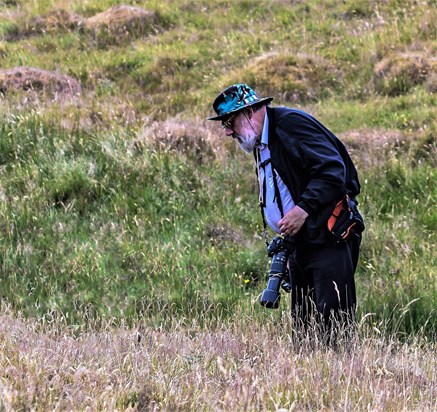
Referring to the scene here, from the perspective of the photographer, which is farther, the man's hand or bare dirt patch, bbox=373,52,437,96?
bare dirt patch, bbox=373,52,437,96

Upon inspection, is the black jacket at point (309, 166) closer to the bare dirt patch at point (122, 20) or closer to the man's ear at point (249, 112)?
the man's ear at point (249, 112)

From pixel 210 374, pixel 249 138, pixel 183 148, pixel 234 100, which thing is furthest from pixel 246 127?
pixel 183 148

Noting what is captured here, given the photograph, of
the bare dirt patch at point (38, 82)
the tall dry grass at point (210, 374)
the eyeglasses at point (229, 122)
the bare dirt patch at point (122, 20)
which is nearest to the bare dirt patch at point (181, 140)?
the bare dirt patch at point (38, 82)

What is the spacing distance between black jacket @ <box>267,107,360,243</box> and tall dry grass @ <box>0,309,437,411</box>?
0.75 m

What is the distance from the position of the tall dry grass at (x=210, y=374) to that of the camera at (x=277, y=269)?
0.30 meters

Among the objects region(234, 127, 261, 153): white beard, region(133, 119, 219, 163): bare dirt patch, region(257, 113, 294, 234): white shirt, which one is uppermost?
region(234, 127, 261, 153): white beard

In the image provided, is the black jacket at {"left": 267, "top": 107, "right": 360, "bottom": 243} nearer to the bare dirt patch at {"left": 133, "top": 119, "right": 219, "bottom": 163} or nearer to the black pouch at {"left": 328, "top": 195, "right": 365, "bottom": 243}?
the black pouch at {"left": 328, "top": 195, "right": 365, "bottom": 243}

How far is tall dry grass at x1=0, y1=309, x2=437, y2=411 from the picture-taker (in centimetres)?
307

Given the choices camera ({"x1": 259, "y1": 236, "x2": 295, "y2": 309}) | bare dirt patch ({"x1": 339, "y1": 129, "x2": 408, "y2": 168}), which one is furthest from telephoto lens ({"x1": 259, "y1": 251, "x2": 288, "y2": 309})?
bare dirt patch ({"x1": 339, "y1": 129, "x2": 408, "y2": 168})

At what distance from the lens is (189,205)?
745cm

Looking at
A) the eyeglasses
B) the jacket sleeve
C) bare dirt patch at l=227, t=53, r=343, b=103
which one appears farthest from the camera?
bare dirt patch at l=227, t=53, r=343, b=103

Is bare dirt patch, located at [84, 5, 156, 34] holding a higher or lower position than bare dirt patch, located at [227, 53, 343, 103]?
higher

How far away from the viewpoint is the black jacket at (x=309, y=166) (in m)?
4.01

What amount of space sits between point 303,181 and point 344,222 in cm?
35
